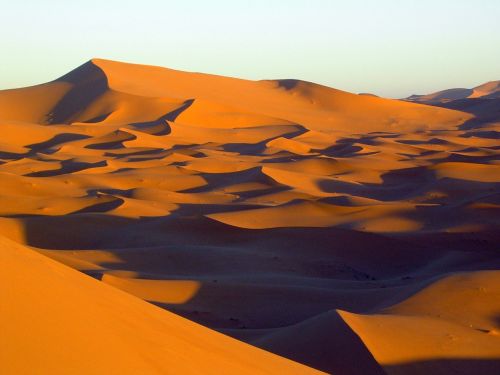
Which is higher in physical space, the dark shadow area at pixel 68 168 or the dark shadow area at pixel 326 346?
the dark shadow area at pixel 326 346

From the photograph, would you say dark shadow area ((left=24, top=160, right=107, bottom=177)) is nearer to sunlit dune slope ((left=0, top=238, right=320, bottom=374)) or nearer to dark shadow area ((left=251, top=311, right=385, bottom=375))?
dark shadow area ((left=251, top=311, right=385, bottom=375))

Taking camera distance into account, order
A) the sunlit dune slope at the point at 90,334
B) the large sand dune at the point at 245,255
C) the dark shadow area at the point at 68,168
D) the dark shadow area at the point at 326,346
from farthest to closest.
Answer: the dark shadow area at the point at 68,168, the dark shadow area at the point at 326,346, the large sand dune at the point at 245,255, the sunlit dune slope at the point at 90,334

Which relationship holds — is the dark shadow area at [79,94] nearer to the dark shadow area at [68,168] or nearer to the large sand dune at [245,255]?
the large sand dune at [245,255]

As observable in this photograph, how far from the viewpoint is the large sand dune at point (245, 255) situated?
3730mm

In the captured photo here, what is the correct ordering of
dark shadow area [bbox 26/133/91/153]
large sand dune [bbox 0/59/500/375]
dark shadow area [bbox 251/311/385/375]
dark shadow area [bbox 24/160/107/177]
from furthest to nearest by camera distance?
dark shadow area [bbox 26/133/91/153], dark shadow area [bbox 24/160/107/177], dark shadow area [bbox 251/311/385/375], large sand dune [bbox 0/59/500/375]

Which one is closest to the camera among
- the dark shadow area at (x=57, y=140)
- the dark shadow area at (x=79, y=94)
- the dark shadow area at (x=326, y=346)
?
the dark shadow area at (x=326, y=346)

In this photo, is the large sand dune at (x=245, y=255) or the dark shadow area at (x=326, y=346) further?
the dark shadow area at (x=326, y=346)

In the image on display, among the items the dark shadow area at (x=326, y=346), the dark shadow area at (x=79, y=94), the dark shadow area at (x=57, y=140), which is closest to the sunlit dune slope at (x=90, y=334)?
the dark shadow area at (x=326, y=346)

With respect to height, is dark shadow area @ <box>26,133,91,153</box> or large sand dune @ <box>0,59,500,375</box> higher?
large sand dune @ <box>0,59,500,375</box>

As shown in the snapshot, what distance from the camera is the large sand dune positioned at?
12.2 feet

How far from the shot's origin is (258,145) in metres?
28.6

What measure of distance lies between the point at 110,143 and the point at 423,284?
69.2 ft

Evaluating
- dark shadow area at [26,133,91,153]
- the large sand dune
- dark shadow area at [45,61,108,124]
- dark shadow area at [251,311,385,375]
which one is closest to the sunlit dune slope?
the large sand dune

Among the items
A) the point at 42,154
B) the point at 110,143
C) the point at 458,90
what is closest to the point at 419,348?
the point at 42,154
